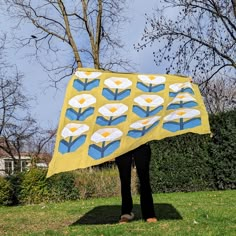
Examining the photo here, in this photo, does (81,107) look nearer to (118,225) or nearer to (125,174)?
(125,174)

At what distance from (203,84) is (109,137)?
59.6 ft

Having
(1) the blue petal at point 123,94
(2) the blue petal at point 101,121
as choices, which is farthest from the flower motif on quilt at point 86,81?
(2) the blue petal at point 101,121

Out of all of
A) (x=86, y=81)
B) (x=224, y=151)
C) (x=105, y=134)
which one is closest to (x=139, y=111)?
(x=105, y=134)

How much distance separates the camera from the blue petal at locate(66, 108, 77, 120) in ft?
19.8

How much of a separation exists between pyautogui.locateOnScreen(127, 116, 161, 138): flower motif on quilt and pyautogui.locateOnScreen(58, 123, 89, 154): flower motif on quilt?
1.92ft

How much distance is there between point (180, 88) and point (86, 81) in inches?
50.7

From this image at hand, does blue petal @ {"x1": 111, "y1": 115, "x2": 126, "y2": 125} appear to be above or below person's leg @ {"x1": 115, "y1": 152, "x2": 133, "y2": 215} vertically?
above

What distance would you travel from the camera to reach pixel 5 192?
14.2m

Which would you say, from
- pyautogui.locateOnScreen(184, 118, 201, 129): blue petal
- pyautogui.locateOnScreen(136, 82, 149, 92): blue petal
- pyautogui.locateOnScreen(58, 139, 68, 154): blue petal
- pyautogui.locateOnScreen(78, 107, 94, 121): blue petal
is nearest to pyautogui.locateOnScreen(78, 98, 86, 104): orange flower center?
pyautogui.locateOnScreen(78, 107, 94, 121): blue petal

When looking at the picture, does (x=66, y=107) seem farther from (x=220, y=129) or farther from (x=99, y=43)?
(x=99, y=43)

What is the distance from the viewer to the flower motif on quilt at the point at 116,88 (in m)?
6.27

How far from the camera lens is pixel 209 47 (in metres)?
21.9

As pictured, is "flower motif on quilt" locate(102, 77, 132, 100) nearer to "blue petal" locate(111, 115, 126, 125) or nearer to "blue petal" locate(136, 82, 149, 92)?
"blue petal" locate(136, 82, 149, 92)

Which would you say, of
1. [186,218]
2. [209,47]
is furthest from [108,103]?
[209,47]
